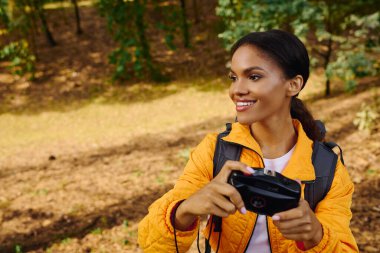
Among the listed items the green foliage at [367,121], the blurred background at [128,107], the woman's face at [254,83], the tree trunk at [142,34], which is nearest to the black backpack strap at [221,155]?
the woman's face at [254,83]

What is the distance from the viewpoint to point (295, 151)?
208 cm

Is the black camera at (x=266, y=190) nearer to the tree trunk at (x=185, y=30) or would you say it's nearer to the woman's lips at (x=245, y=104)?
the woman's lips at (x=245, y=104)

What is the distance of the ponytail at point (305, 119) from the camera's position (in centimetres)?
238

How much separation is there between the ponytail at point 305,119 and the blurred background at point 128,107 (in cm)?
248

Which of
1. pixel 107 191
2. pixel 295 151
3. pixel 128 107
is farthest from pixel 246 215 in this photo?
pixel 128 107

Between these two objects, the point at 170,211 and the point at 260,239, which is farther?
the point at 260,239

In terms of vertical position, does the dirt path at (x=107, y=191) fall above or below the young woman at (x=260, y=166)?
below

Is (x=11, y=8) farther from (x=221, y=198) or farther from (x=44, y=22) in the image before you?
(x=221, y=198)

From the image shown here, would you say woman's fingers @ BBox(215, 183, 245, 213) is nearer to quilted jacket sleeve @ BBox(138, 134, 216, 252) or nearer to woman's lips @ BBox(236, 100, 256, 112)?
quilted jacket sleeve @ BBox(138, 134, 216, 252)

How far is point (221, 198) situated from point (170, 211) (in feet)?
1.18

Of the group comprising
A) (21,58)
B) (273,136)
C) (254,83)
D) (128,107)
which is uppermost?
(254,83)

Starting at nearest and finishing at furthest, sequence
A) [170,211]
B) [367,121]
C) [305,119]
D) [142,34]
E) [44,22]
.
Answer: [170,211] < [305,119] < [367,121] < [142,34] < [44,22]

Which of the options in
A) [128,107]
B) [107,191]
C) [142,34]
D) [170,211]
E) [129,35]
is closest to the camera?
[170,211]

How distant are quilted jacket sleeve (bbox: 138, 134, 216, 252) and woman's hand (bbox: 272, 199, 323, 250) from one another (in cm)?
53
